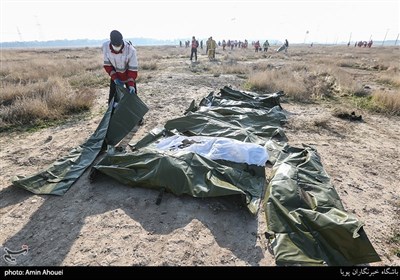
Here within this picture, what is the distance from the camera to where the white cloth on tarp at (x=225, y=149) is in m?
3.59

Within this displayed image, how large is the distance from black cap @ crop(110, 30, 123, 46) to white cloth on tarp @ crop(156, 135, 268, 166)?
225cm

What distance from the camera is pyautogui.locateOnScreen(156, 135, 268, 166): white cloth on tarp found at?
11.8 ft

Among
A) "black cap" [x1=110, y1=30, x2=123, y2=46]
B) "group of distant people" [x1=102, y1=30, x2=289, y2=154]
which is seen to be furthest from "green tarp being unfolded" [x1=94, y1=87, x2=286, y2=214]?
"black cap" [x1=110, y1=30, x2=123, y2=46]

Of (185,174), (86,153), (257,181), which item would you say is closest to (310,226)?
(257,181)

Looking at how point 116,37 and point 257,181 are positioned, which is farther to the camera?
point 116,37

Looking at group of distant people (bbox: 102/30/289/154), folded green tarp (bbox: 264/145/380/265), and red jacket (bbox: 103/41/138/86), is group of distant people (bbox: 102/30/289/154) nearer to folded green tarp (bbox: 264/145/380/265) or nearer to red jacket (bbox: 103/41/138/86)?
red jacket (bbox: 103/41/138/86)

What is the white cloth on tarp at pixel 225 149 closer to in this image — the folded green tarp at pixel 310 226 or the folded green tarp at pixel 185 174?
the folded green tarp at pixel 185 174

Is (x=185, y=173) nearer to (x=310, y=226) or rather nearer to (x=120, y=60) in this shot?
(x=310, y=226)

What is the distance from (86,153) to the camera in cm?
414

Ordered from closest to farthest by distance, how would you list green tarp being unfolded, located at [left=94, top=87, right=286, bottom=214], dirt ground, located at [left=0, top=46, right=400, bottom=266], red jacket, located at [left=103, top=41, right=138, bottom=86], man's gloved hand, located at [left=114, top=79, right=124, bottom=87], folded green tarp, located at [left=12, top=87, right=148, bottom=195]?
dirt ground, located at [left=0, top=46, right=400, bottom=266]
green tarp being unfolded, located at [left=94, top=87, right=286, bottom=214]
folded green tarp, located at [left=12, top=87, right=148, bottom=195]
red jacket, located at [left=103, top=41, right=138, bottom=86]
man's gloved hand, located at [left=114, top=79, right=124, bottom=87]

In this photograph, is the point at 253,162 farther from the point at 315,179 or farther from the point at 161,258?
the point at 161,258

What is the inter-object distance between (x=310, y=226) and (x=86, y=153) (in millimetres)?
3462
